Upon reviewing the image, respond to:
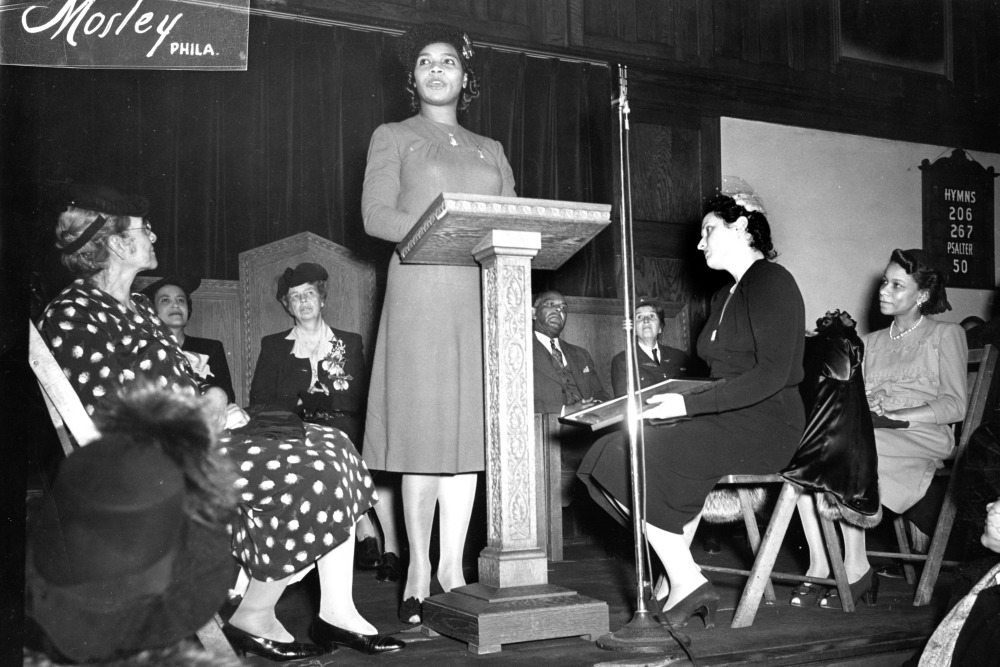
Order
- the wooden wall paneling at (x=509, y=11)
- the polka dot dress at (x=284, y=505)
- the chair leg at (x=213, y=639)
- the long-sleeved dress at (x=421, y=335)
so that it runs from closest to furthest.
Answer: the chair leg at (x=213, y=639) < the polka dot dress at (x=284, y=505) < the long-sleeved dress at (x=421, y=335) < the wooden wall paneling at (x=509, y=11)

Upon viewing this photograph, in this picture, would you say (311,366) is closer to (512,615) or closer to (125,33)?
(512,615)

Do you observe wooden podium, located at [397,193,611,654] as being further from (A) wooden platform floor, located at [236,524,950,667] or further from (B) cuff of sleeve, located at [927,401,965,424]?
(B) cuff of sleeve, located at [927,401,965,424]

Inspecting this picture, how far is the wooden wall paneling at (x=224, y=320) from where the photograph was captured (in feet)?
18.1

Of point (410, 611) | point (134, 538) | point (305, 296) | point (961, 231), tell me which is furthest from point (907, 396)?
point (961, 231)

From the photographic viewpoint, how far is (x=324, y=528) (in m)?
2.34

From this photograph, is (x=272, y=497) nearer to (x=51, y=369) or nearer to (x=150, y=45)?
(x=51, y=369)

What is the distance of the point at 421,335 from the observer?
2727 mm

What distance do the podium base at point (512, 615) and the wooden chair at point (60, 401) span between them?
103 cm

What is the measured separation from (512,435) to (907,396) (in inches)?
83.3

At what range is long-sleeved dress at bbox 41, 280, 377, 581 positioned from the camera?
204 cm

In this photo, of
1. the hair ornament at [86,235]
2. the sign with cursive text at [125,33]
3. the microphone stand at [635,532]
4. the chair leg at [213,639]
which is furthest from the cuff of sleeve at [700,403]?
the hair ornament at [86,235]

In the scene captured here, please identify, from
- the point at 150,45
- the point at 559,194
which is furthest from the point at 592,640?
the point at 559,194

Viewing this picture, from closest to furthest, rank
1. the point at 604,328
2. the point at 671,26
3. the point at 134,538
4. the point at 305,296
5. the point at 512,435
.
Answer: the point at 134,538 < the point at 512,435 < the point at 305,296 < the point at 604,328 < the point at 671,26

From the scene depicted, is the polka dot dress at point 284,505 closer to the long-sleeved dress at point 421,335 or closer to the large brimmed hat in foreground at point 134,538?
the large brimmed hat in foreground at point 134,538
